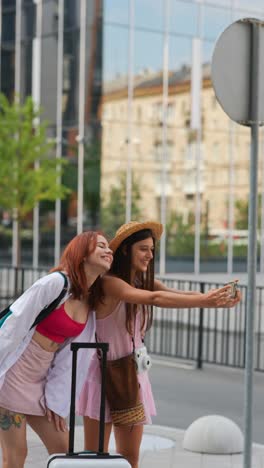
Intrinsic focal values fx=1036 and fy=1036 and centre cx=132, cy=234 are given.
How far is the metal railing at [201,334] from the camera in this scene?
43.1 ft

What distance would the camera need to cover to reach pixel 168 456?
791 centimetres

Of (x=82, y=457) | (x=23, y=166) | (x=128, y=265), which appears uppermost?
(x=23, y=166)

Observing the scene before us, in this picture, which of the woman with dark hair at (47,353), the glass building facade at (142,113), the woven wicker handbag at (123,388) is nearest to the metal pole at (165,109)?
the glass building facade at (142,113)

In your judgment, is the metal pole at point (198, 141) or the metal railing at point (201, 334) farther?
the metal pole at point (198, 141)

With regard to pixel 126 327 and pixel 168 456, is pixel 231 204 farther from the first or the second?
pixel 126 327

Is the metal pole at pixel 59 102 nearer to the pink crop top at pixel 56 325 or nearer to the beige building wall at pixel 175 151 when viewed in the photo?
the beige building wall at pixel 175 151

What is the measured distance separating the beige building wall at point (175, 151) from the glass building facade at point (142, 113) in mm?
33

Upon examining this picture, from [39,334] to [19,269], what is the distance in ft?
39.9

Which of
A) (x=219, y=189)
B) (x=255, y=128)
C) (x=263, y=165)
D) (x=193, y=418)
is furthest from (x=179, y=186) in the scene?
(x=255, y=128)

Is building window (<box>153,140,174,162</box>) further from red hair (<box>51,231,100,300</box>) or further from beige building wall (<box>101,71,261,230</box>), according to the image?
red hair (<box>51,231,100,300</box>)

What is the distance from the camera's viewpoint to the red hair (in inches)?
199

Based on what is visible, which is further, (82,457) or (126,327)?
(126,327)

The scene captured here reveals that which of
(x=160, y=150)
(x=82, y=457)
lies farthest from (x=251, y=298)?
(x=160, y=150)

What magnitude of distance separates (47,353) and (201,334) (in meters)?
8.12
